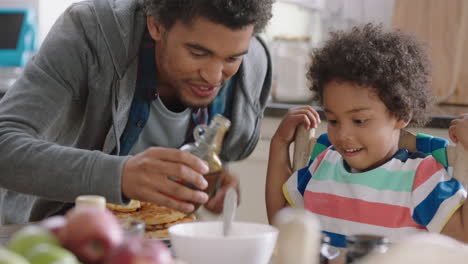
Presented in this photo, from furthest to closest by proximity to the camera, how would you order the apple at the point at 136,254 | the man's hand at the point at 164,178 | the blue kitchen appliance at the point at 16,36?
the blue kitchen appliance at the point at 16,36
the man's hand at the point at 164,178
the apple at the point at 136,254

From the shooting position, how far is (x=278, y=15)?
286 cm

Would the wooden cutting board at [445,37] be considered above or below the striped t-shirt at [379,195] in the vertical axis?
above

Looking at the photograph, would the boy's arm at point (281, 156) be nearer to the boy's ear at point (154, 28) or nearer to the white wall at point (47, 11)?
the boy's ear at point (154, 28)

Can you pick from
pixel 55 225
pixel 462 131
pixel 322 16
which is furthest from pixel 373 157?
pixel 322 16

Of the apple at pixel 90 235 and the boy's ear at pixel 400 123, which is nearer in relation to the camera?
the apple at pixel 90 235

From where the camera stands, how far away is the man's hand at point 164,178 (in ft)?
3.37

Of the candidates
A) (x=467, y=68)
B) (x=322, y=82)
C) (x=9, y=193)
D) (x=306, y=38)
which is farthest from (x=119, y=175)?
(x=306, y=38)

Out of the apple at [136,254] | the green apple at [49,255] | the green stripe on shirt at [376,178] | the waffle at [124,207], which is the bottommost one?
the waffle at [124,207]

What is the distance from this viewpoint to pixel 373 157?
143 cm

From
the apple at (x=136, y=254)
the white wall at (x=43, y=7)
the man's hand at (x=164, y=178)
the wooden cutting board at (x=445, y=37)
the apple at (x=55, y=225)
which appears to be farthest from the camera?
the white wall at (x=43, y=7)

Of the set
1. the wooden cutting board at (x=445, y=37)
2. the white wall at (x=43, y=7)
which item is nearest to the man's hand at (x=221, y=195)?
the wooden cutting board at (x=445, y=37)

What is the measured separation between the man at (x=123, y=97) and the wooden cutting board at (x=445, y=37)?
78 cm

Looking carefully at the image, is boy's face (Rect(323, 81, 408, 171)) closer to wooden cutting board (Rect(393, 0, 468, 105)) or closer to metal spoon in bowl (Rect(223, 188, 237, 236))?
metal spoon in bowl (Rect(223, 188, 237, 236))

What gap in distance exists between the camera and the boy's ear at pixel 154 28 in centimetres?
155
